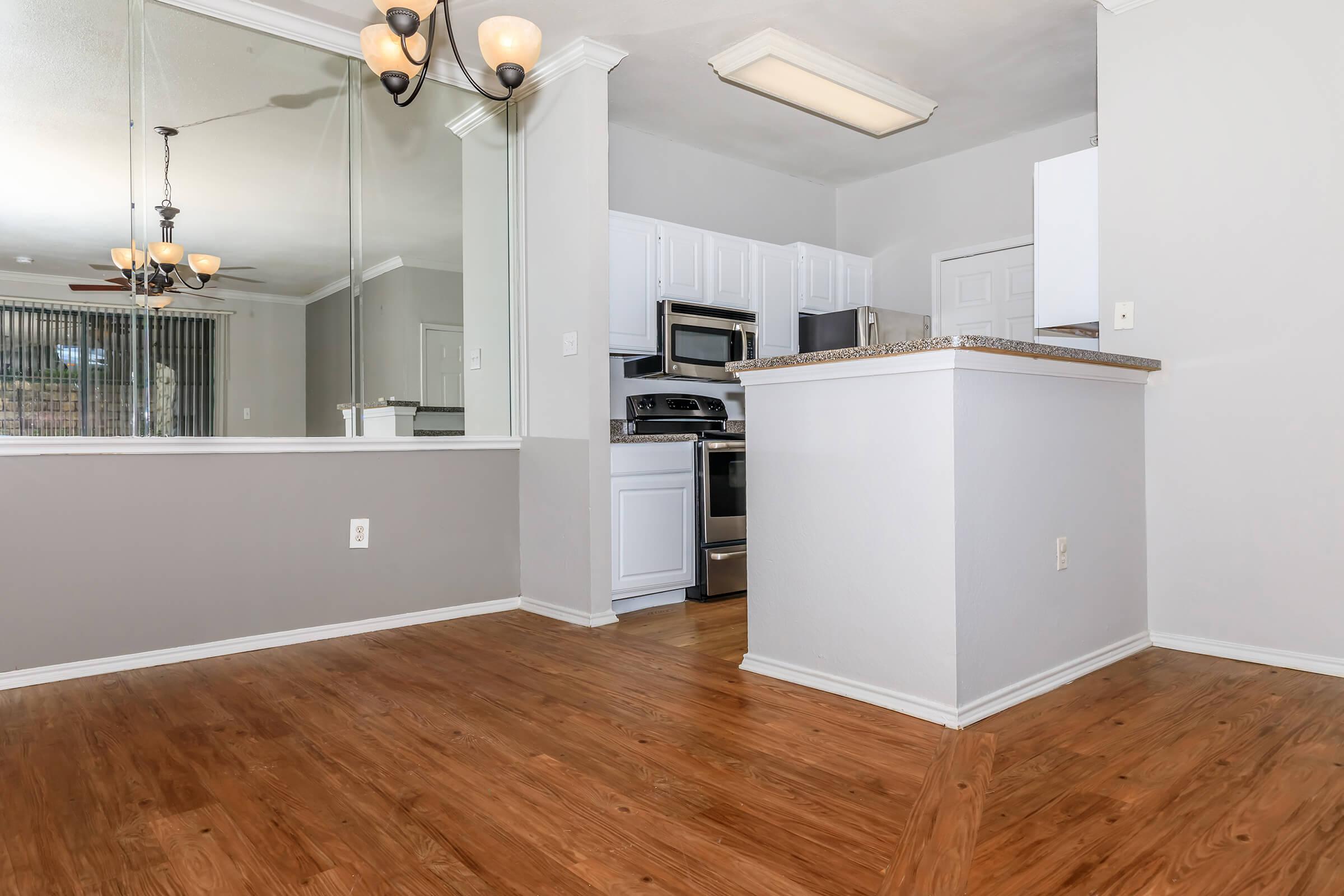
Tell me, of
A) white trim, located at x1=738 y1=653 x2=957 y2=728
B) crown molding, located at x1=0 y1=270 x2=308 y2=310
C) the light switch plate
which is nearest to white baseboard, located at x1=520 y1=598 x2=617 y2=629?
white trim, located at x1=738 y1=653 x2=957 y2=728

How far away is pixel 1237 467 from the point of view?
113 inches

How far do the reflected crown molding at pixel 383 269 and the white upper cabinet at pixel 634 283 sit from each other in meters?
0.75

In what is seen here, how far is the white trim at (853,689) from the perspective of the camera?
222 cm

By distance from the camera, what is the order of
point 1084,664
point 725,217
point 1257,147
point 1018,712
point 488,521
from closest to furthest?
1. point 1018,712
2. point 1084,664
3. point 1257,147
4. point 488,521
5. point 725,217

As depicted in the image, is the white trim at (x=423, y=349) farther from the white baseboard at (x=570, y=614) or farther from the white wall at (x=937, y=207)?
the white wall at (x=937, y=207)

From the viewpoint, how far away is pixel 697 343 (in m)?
4.34

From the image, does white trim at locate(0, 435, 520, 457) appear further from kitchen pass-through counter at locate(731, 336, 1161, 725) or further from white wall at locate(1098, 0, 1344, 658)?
white wall at locate(1098, 0, 1344, 658)

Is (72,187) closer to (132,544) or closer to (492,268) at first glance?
(132,544)

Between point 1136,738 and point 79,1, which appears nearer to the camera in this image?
point 1136,738

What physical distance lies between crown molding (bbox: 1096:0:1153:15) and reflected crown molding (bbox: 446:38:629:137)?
190 cm

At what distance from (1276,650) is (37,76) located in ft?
14.5

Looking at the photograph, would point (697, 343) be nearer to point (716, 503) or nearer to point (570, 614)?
point (716, 503)

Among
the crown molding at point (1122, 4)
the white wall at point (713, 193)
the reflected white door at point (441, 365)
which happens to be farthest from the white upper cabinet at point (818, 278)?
the reflected white door at point (441, 365)

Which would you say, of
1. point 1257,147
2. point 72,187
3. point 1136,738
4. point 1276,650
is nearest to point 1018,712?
point 1136,738
